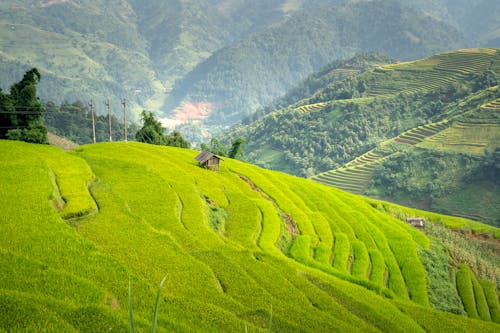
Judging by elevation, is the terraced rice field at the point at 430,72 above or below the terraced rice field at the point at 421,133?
above

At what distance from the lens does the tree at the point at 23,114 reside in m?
34.9

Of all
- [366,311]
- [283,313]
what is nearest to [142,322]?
[283,313]

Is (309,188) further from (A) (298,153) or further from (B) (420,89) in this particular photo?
(B) (420,89)

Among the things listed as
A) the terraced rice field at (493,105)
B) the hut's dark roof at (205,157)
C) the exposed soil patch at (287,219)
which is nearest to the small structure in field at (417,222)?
the exposed soil patch at (287,219)

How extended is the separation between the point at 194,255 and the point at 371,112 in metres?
143

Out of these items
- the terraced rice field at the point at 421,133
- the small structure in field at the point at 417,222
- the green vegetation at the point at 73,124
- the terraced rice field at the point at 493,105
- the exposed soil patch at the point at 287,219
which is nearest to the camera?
the exposed soil patch at the point at 287,219

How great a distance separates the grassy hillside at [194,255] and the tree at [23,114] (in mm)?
2822

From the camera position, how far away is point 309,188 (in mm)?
47969

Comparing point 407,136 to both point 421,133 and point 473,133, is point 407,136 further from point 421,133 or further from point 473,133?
point 473,133

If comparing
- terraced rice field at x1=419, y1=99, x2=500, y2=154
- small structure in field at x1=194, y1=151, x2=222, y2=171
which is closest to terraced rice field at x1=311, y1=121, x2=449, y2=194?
terraced rice field at x1=419, y1=99, x2=500, y2=154

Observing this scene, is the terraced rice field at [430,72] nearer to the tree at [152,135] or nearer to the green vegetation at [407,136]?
the green vegetation at [407,136]

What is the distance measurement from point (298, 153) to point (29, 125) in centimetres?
12525

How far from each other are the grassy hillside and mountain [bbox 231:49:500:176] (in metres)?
107

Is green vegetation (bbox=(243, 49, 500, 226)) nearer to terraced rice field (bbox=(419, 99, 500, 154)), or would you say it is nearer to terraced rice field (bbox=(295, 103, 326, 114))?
terraced rice field (bbox=(419, 99, 500, 154))
